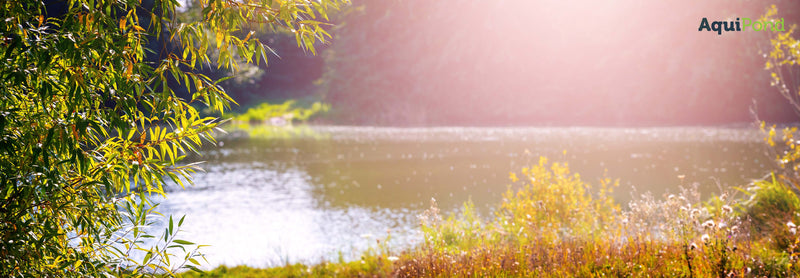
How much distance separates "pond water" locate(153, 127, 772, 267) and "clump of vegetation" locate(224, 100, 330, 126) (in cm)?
2651

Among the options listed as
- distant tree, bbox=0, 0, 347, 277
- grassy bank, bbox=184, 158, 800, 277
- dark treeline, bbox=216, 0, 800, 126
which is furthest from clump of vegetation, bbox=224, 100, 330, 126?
distant tree, bbox=0, 0, 347, 277

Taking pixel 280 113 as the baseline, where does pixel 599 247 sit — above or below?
below

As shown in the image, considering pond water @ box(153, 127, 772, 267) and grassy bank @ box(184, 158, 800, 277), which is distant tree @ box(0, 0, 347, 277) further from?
pond water @ box(153, 127, 772, 267)

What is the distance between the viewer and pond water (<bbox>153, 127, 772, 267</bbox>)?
38.9ft

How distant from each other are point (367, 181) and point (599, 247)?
13276 mm

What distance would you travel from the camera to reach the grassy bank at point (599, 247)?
571 centimetres

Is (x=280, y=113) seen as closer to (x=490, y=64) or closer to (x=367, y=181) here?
(x=490, y=64)

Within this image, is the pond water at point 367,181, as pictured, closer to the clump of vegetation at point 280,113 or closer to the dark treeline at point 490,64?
the dark treeline at point 490,64

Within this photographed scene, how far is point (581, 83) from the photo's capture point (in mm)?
57781

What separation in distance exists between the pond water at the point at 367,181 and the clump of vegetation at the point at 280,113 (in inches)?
1044

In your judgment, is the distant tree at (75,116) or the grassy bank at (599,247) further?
the grassy bank at (599,247)

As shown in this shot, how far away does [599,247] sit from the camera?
6.95m

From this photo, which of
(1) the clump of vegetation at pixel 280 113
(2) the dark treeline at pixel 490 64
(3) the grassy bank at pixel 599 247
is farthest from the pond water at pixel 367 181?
(1) the clump of vegetation at pixel 280 113

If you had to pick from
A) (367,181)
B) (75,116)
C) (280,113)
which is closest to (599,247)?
(75,116)
